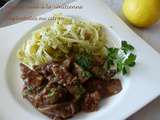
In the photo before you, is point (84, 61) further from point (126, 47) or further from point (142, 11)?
point (142, 11)

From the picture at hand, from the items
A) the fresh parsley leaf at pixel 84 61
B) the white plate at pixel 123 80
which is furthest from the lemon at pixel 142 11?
the fresh parsley leaf at pixel 84 61

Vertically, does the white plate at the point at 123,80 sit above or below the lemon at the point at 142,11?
below

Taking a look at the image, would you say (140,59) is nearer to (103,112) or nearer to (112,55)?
(112,55)

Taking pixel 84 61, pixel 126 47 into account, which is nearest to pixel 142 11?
pixel 126 47

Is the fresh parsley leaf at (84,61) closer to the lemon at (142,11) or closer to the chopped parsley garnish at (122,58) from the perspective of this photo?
the chopped parsley garnish at (122,58)

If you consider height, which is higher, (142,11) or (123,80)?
(142,11)

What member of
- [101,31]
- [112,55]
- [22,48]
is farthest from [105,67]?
[22,48]
